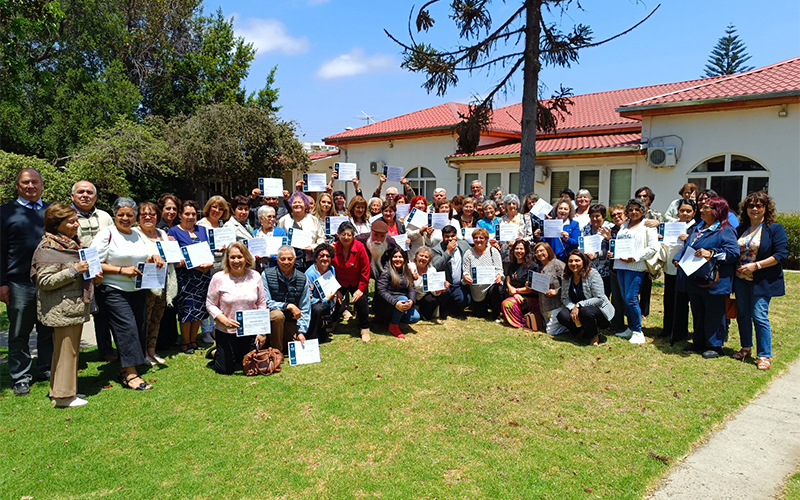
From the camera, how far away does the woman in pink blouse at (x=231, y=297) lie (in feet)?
18.4

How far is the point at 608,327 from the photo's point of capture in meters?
7.00

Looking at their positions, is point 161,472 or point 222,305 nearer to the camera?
point 161,472

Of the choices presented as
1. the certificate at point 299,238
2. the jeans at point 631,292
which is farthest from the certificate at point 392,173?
the jeans at point 631,292

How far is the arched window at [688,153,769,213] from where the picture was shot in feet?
47.8

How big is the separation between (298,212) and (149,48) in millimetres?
30203

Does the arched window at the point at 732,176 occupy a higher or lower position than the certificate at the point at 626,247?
higher

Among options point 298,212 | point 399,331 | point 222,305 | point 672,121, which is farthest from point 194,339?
point 672,121

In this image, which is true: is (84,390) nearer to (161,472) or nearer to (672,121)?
(161,472)

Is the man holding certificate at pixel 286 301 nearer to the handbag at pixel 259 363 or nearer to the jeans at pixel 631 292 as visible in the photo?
the handbag at pixel 259 363

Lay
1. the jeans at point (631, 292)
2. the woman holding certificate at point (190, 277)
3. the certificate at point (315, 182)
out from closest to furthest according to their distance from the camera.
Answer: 1. the woman holding certificate at point (190, 277)
2. the jeans at point (631, 292)
3. the certificate at point (315, 182)

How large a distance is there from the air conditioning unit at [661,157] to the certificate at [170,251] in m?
14.8

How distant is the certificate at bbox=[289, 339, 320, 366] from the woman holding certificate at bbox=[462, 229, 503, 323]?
2.79 metres

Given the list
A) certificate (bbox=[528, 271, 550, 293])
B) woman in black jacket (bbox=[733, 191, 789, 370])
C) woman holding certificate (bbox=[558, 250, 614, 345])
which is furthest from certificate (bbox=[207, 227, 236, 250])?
woman in black jacket (bbox=[733, 191, 789, 370])

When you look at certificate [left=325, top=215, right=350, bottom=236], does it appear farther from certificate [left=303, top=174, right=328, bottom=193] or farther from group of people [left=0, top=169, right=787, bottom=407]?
certificate [left=303, top=174, right=328, bottom=193]
